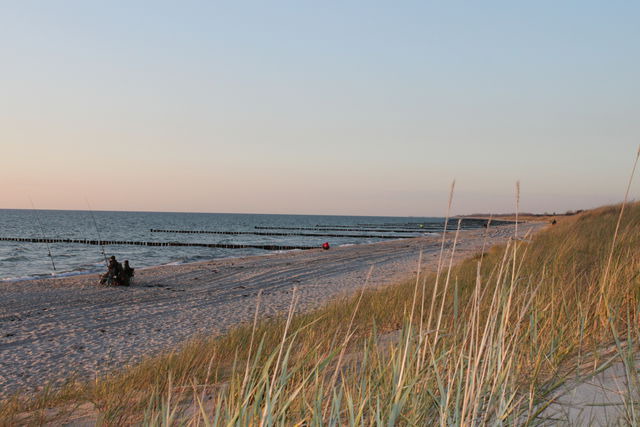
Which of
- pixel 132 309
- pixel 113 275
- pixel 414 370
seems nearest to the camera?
pixel 414 370

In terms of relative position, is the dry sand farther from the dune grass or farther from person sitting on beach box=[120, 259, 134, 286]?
the dune grass

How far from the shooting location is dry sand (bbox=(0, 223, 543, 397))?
7.10 m

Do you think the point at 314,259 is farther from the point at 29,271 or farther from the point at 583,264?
the point at 583,264

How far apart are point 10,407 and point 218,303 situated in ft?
28.5

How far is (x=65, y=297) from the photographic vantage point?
13.0 metres

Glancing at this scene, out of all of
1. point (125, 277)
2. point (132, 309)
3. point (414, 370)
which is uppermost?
point (414, 370)

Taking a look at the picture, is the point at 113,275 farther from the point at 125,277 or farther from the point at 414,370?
the point at 414,370

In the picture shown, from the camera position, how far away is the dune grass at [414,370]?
1772 millimetres

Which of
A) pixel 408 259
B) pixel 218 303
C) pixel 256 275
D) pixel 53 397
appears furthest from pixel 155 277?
pixel 53 397

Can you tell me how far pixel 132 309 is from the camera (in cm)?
1141

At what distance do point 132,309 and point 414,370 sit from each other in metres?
10.3

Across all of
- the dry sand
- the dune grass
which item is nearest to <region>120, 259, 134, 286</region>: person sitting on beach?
the dry sand

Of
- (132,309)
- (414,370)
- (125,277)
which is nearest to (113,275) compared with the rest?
(125,277)

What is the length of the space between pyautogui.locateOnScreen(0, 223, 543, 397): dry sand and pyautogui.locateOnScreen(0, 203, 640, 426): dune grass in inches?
74.1
